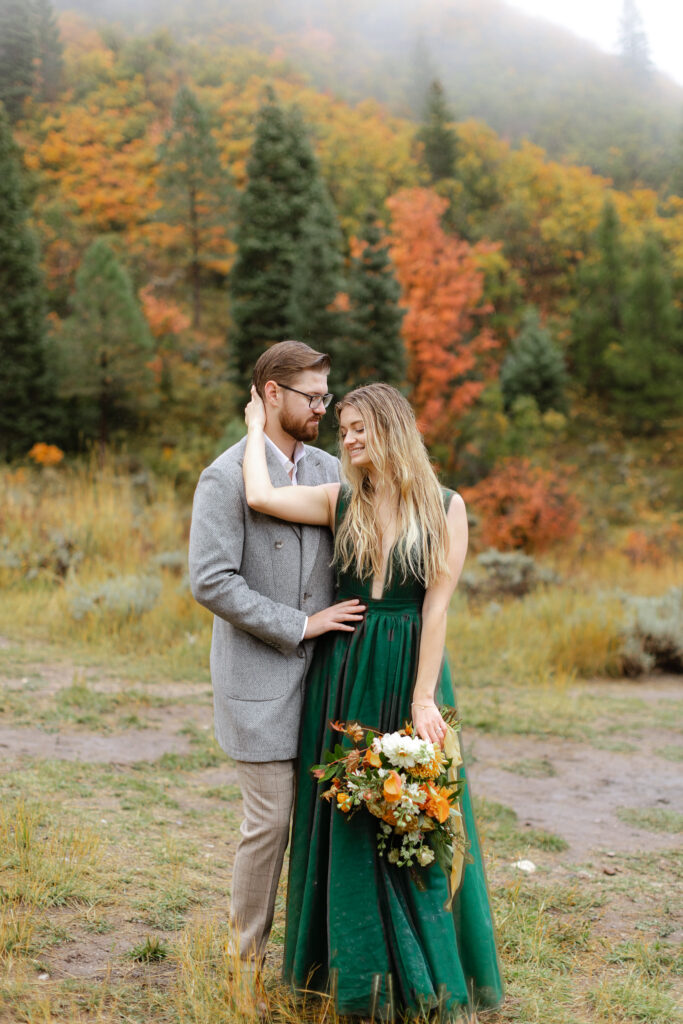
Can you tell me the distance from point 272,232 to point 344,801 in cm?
1831

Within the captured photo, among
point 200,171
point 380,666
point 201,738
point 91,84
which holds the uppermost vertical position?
point 91,84

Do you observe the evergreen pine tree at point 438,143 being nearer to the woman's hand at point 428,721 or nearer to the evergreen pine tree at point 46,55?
the evergreen pine tree at point 46,55

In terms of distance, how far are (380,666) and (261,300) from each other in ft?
55.3

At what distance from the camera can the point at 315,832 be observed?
8.20 feet

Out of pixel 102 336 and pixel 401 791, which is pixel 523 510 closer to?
pixel 102 336

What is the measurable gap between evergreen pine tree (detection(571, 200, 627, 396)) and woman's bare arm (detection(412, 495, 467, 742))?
21.7m

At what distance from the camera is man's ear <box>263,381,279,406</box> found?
260 centimetres

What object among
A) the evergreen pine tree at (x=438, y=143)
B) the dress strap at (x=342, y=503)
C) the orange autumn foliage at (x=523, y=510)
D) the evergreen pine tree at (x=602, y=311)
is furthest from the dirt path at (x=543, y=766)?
the evergreen pine tree at (x=438, y=143)

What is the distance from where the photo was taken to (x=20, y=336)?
1784 cm

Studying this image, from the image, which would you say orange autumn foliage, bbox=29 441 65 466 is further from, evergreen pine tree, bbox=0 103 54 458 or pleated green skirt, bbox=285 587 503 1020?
pleated green skirt, bbox=285 587 503 1020

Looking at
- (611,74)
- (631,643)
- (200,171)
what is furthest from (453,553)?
(611,74)

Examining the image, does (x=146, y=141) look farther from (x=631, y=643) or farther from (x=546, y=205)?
(x=631, y=643)

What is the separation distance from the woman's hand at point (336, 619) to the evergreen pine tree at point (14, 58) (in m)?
30.1

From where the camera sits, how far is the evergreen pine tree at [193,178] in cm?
2097
